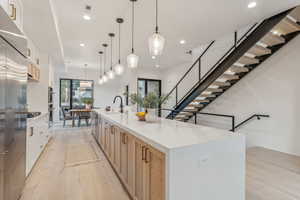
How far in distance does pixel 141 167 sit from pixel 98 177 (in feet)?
4.37

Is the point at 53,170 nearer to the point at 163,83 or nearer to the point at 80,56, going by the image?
the point at 80,56

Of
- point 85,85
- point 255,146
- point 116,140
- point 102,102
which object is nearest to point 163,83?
point 102,102

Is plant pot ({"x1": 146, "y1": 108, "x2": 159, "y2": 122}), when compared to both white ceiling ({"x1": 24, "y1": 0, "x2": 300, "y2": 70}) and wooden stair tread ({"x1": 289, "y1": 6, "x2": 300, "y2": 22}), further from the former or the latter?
wooden stair tread ({"x1": 289, "y1": 6, "x2": 300, "y2": 22})

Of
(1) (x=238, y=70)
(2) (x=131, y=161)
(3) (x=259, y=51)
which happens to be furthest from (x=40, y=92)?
(3) (x=259, y=51)

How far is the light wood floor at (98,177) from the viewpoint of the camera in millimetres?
2000

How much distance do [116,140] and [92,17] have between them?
269cm

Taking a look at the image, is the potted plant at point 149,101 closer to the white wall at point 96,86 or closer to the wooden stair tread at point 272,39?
the wooden stair tread at point 272,39

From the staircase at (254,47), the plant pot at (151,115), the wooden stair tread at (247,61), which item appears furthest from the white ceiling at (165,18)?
the plant pot at (151,115)

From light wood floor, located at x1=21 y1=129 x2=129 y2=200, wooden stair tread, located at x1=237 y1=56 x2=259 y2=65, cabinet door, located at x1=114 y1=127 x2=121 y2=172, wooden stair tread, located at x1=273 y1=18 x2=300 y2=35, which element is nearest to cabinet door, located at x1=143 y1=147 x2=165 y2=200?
light wood floor, located at x1=21 y1=129 x2=129 y2=200

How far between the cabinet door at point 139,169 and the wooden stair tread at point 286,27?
12.0 feet

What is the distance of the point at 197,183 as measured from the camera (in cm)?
121

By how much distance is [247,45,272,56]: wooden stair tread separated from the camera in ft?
11.1

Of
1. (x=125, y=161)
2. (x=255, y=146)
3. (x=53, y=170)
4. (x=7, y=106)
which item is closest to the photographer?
(x=7, y=106)

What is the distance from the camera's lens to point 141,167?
1.56 metres
